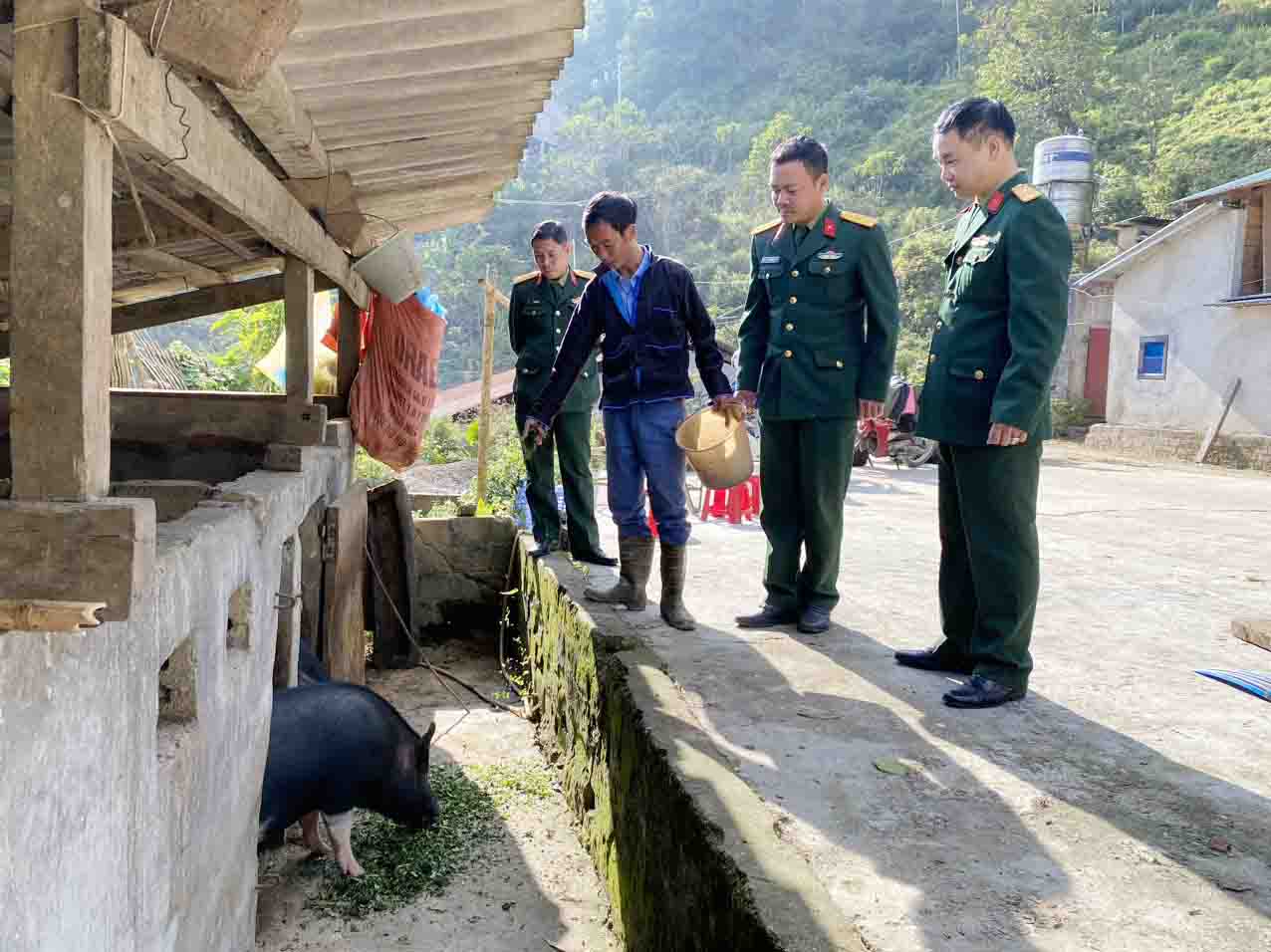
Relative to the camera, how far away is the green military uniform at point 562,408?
5848 millimetres

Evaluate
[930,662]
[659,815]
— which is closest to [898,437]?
[930,662]

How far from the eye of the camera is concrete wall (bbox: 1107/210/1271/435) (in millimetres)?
17375

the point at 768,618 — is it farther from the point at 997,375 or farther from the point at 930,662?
the point at 997,375

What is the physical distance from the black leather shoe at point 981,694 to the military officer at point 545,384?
2.62 metres

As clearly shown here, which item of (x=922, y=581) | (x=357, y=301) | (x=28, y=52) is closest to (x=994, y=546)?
(x=922, y=581)

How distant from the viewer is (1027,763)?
295cm

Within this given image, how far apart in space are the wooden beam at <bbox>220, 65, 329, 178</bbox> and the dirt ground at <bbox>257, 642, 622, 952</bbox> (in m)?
2.88

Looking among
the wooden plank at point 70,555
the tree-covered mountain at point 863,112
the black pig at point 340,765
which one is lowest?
the black pig at point 340,765

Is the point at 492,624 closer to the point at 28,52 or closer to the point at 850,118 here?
the point at 28,52

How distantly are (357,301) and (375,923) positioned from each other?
4119 millimetres

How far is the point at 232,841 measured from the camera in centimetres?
311

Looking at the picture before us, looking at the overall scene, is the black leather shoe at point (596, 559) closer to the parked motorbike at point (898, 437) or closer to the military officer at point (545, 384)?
the military officer at point (545, 384)

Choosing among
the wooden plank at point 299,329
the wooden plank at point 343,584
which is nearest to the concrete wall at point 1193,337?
the wooden plank at point 343,584

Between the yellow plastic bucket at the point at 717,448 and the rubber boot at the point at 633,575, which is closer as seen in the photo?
the yellow plastic bucket at the point at 717,448
